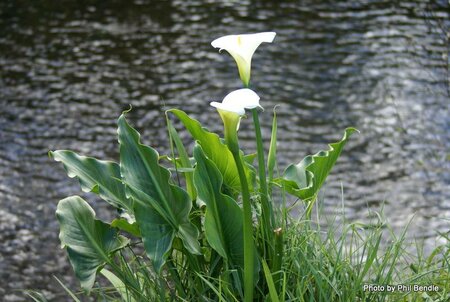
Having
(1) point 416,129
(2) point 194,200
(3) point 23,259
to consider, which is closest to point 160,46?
(1) point 416,129

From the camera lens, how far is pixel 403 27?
701 cm

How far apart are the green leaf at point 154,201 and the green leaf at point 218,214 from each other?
0.06 metres

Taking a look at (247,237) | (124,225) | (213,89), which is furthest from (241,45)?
(213,89)

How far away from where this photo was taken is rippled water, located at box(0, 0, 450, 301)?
462 centimetres

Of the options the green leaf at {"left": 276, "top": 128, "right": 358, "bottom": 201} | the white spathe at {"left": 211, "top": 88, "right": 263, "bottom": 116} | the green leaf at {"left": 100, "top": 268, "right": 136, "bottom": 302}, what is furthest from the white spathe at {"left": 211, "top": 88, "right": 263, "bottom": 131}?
the green leaf at {"left": 100, "top": 268, "right": 136, "bottom": 302}

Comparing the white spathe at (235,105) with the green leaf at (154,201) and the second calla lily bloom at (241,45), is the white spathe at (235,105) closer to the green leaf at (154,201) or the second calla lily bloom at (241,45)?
the second calla lily bloom at (241,45)

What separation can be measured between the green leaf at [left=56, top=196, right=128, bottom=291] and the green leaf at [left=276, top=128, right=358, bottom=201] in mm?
497

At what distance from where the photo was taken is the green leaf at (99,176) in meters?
2.28

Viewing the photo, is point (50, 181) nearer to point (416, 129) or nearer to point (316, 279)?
point (416, 129)

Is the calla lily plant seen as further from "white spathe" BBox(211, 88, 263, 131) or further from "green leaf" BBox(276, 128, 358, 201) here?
"white spathe" BBox(211, 88, 263, 131)

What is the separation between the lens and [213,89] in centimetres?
600

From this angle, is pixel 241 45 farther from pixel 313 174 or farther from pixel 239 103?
pixel 313 174

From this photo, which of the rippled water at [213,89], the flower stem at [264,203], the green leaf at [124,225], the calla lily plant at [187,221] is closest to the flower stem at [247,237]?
the calla lily plant at [187,221]

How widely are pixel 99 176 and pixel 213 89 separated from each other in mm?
3721
